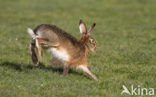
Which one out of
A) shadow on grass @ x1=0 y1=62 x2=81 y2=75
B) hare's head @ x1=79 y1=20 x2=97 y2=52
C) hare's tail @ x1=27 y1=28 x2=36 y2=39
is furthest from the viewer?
shadow on grass @ x1=0 y1=62 x2=81 y2=75

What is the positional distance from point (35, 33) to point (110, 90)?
209 cm

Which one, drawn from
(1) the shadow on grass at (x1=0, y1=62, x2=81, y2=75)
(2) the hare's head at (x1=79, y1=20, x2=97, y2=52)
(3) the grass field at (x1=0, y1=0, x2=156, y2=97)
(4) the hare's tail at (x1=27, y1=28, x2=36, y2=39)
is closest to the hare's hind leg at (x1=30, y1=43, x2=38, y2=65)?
(3) the grass field at (x1=0, y1=0, x2=156, y2=97)

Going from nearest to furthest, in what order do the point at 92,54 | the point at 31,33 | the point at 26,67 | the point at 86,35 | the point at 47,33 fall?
the point at 31,33 < the point at 47,33 < the point at 86,35 < the point at 26,67 < the point at 92,54

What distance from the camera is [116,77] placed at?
977 centimetres

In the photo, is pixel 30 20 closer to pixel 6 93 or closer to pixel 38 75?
pixel 38 75

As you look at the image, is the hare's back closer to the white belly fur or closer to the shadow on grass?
the white belly fur

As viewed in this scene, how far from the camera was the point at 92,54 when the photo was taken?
1248cm

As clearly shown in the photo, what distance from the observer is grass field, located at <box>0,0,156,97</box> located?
27.6 ft

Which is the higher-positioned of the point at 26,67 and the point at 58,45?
the point at 58,45

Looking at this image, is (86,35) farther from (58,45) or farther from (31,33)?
(31,33)

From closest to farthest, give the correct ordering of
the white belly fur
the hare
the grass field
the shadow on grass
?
1. the grass field
2. the hare
3. the white belly fur
4. the shadow on grass

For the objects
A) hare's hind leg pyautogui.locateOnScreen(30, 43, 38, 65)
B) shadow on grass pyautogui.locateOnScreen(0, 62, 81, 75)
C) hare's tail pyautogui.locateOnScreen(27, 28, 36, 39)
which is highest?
hare's tail pyautogui.locateOnScreen(27, 28, 36, 39)

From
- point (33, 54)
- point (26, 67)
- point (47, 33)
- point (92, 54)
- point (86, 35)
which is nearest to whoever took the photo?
point (47, 33)

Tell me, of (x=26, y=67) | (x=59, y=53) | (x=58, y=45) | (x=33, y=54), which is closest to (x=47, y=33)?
(x=58, y=45)
